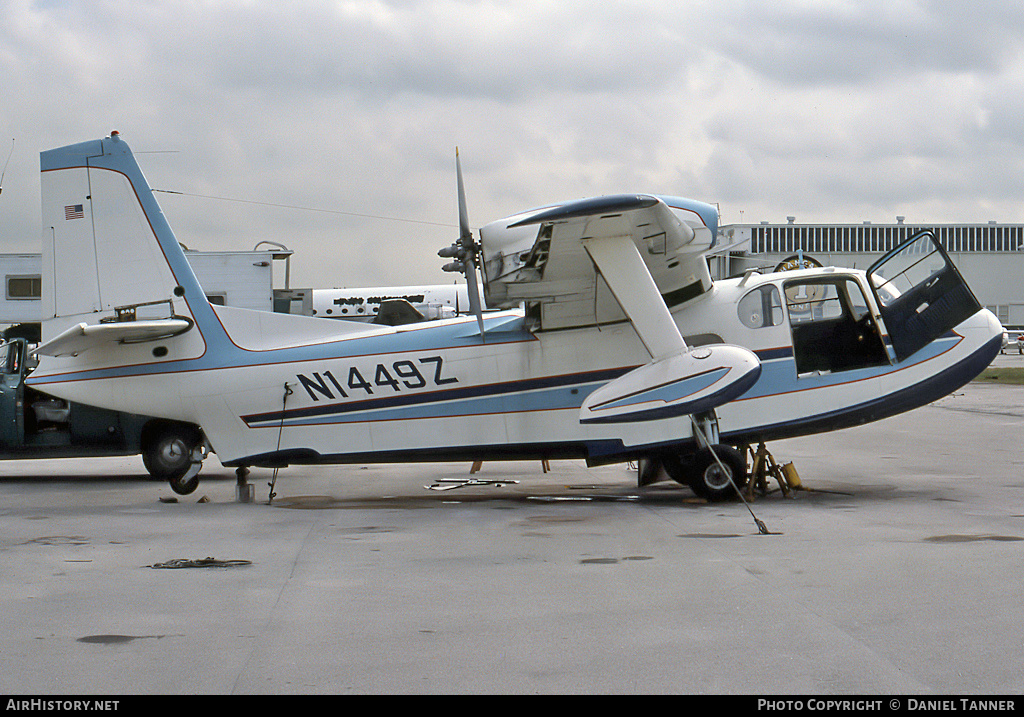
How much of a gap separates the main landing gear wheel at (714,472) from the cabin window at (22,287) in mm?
24206

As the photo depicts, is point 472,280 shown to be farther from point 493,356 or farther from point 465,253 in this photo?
point 493,356

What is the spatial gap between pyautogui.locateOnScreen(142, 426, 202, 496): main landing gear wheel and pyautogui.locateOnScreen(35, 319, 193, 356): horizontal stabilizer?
1.75m

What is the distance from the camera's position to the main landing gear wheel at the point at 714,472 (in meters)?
11.5

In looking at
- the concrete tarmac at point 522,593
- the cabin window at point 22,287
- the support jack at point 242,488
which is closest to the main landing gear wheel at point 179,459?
the concrete tarmac at point 522,593

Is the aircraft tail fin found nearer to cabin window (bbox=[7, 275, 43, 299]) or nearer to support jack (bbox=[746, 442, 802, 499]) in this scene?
support jack (bbox=[746, 442, 802, 499])

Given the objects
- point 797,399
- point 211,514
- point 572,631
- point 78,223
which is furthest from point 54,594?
point 797,399

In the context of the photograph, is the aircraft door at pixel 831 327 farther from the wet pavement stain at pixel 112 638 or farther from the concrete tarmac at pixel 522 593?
the wet pavement stain at pixel 112 638

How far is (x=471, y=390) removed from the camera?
11.8 meters

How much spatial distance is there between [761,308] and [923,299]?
1.96 metres

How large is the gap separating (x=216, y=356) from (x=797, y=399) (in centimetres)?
735

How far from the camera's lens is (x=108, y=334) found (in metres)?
11.7

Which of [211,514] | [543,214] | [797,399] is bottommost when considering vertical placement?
[211,514]
